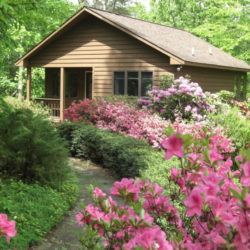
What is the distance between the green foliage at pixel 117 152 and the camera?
310 inches

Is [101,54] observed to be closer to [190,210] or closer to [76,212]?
[76,212]

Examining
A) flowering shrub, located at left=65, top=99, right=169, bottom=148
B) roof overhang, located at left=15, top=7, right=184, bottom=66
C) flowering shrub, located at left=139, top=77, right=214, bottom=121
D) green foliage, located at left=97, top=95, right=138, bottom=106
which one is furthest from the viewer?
roof overhang, located at left=15, top=7, right=184, bottom=66

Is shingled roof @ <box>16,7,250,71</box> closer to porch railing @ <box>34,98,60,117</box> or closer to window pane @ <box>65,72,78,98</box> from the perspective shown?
porch railing @ <box>34,98,60,117</box>

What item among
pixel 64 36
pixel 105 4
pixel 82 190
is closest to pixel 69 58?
pixel 64 36

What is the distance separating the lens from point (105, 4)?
5578 centimetres

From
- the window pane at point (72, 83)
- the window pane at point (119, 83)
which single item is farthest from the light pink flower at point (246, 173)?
the window pane at point (72, 83)

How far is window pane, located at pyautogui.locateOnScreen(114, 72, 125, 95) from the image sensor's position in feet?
60.3

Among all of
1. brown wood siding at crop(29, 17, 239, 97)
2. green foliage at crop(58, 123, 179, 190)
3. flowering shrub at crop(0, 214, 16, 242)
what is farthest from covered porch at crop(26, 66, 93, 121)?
flowering shrub at crop(0, 214, 16, 242)

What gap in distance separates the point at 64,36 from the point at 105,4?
38.1 metres

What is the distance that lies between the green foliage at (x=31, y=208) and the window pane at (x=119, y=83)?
11.6 metres

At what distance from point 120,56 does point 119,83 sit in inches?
49.0

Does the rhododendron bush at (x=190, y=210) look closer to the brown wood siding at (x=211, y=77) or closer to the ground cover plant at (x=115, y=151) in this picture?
the ground cover plant at (x=115, y=151)

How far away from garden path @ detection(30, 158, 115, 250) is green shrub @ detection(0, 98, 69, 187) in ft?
2.21

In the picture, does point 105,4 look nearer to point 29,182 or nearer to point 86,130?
point 86,130
